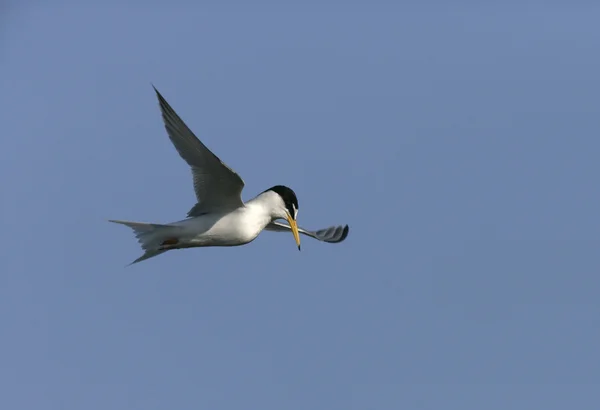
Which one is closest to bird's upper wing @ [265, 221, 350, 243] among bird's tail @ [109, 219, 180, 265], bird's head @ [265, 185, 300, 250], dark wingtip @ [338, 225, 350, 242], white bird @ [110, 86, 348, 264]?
dark wingtip @ [338, 225, 350, 242]

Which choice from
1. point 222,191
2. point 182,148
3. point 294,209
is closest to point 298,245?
point 294,209

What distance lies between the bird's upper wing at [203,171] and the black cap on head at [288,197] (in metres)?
0.97

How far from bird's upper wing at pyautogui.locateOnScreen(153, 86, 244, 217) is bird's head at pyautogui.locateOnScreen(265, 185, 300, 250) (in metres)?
0.87

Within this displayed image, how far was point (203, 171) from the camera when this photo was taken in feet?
37.4

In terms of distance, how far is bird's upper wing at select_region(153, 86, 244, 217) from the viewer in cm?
1088

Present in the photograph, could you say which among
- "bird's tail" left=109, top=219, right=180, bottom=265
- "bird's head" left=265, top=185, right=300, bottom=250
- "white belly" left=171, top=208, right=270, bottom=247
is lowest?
"bird's tail" left=109, top=219, right=180, bottom=265

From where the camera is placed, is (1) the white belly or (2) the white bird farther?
(1) the white belly

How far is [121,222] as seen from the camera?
1116cm

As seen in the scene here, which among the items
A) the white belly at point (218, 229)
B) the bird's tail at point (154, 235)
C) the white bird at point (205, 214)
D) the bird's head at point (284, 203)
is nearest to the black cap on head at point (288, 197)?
the bird's head at point (284, 203)

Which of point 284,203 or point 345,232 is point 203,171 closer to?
point 284,203

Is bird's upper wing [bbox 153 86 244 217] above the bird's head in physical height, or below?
below

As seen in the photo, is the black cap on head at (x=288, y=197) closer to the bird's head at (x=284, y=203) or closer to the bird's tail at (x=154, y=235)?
the bird's head at (x=284, y=203)

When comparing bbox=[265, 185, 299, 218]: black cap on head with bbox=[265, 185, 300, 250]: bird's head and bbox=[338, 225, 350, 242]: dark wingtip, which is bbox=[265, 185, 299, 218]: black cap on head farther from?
bbox=[338, 225, 350, 242]: dark wingtip

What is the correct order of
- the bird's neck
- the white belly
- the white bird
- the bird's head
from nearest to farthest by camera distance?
1. the white bird
2. the white belly
3. the bird's neck
4. the bird's head
